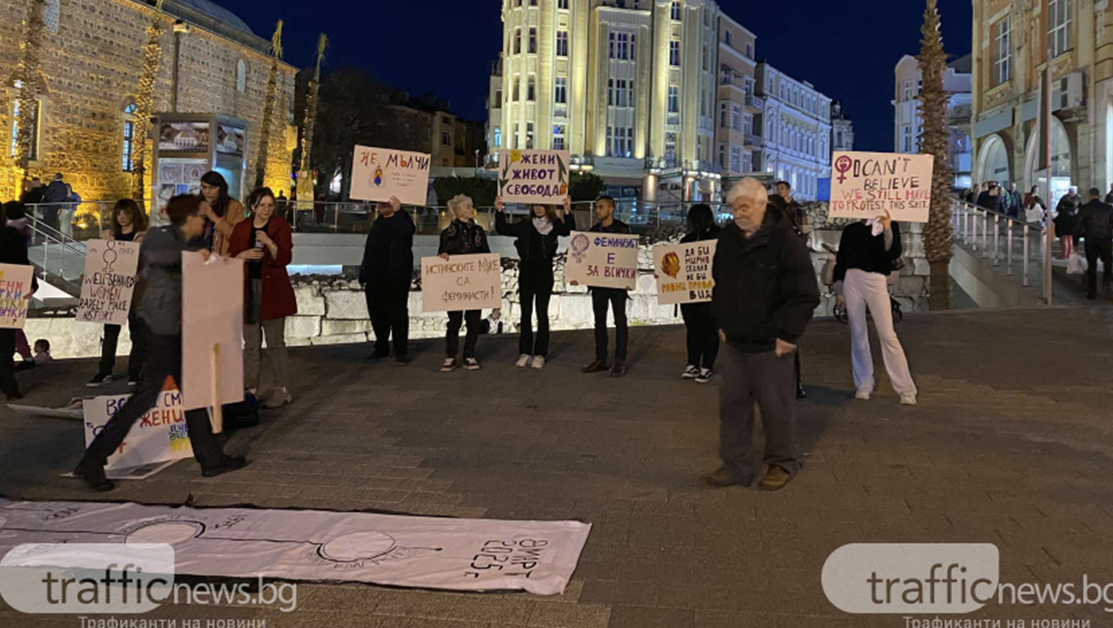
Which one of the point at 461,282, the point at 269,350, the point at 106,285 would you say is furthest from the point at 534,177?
the point at 106,285

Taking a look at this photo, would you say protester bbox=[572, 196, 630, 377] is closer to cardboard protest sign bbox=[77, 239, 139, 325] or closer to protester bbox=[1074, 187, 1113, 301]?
cardboard protest sign bbox=[77, 239, 139, 325]

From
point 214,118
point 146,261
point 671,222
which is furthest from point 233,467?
point 214,118

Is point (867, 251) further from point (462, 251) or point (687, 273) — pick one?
point (462, 251)

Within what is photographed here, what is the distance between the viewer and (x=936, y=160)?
23.2 meters

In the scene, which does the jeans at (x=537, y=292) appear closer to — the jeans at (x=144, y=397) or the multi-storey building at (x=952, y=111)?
the jeans at (x=144, y=397)

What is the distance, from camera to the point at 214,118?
26.1 meters

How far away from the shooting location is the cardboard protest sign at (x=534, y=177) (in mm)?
10922

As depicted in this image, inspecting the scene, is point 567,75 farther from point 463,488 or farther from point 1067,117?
point 463,488

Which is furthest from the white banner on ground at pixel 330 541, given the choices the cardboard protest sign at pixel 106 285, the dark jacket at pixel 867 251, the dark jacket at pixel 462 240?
the dark jacket at pixel 462 240

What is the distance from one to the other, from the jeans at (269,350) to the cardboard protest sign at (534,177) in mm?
3578

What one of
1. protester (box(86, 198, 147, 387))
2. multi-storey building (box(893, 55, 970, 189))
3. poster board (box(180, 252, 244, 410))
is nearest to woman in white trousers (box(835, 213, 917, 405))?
poster board (box(180, 252, 244, 410))

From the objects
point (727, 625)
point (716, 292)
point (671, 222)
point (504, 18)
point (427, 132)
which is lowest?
point (727, 625)

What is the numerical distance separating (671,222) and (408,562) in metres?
20.7

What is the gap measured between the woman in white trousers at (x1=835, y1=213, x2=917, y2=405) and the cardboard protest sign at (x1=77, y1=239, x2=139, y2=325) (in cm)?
782
